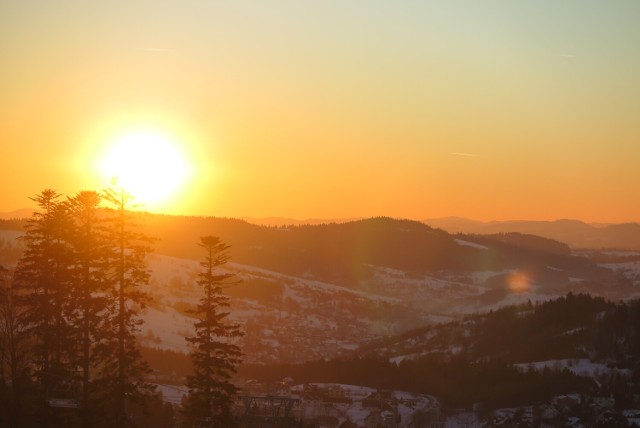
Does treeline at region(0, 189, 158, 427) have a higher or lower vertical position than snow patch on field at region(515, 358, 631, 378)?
higher

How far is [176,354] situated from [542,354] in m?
62.7

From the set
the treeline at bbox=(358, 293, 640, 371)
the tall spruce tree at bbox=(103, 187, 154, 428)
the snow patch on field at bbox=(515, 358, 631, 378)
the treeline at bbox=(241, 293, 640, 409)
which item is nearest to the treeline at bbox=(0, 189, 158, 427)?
the tall spruce tree at bbox=(103, 187, 154, 428)

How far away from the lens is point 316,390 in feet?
461

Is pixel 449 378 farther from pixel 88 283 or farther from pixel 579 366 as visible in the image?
pixel 88 283

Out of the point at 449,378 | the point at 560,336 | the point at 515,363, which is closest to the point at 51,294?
the point at 449,378

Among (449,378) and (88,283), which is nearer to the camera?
(88,283)

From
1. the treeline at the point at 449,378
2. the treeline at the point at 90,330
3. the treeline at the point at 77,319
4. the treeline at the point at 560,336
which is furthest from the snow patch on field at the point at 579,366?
the treeline at the point at 77,319

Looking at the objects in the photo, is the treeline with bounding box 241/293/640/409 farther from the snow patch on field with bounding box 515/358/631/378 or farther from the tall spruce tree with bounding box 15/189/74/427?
the tall spruce tree with bounding box 15/189/74/427

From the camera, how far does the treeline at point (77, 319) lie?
58031 millimetres

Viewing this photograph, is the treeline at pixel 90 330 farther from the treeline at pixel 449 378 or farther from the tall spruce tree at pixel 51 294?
the treeline at pixel 449 378

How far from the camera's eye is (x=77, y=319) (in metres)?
60.3

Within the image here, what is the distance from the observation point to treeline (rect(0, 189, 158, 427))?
190ft

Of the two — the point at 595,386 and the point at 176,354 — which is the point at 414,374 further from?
the point at 176,354

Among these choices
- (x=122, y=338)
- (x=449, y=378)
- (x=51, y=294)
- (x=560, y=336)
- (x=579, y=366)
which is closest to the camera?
(x=122, y=338)
